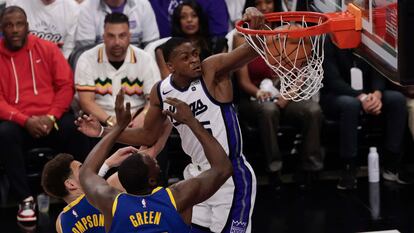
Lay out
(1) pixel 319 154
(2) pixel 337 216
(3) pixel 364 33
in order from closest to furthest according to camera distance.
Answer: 1. (3) pixel 364 33
2. (2) pixel 337 216
3. (1) pixel 319 154

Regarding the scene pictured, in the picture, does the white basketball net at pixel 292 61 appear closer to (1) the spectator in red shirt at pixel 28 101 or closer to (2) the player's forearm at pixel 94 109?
(2) the player's forearm at pixel 94 109

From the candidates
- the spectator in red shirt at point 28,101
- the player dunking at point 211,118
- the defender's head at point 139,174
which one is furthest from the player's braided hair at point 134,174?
the spectator in red shirt at point 28,101

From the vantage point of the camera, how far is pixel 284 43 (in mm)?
5426

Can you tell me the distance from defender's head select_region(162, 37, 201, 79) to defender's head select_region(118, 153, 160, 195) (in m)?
1.31

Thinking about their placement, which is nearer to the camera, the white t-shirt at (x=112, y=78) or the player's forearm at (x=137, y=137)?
the player's forearm at (x=137, y=137)

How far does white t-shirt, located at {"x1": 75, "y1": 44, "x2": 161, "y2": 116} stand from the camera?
7.98 m

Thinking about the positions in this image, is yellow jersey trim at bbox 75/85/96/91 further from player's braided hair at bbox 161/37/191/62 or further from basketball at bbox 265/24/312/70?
basketball at bbox 265/24/312/70

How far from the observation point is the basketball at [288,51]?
5422mm

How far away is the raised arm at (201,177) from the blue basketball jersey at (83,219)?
0.59 metres

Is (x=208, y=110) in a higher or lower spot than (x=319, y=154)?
higher

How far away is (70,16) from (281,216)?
2687 millimetres

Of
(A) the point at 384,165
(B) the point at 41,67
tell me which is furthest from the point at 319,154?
(B) the point at 41,67

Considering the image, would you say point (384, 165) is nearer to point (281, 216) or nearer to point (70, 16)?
point (281, 216)

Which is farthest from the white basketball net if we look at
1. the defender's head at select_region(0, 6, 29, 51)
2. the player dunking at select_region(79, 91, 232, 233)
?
the defender's head at select_region(0, 6, 29, 51)
